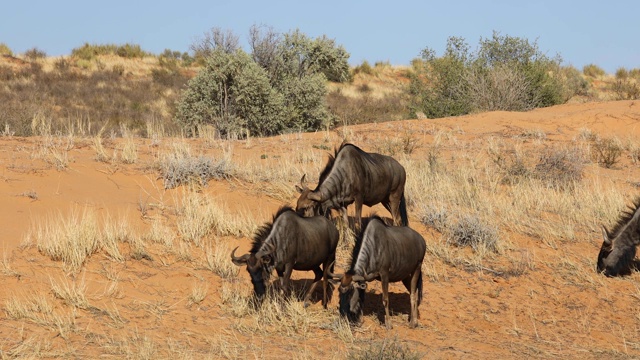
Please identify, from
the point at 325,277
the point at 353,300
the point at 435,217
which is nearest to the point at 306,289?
the point at 325,277

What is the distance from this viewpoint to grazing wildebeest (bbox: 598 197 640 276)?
12484 millimetres

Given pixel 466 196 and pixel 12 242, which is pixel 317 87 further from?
pixel 12 242

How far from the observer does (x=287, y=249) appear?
30.8 feet

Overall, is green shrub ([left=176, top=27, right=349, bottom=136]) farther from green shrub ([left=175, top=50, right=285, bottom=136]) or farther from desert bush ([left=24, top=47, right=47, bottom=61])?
desert bush ([left=24, top=47, right=47, bottom=61])

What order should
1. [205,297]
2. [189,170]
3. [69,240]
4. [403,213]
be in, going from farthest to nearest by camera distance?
[189,170]
[403,213]
[69,240]
[205,297]

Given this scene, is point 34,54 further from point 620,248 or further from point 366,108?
point 620,248

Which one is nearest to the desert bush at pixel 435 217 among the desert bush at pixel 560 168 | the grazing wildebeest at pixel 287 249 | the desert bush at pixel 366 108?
the grazing wildebeest at pixel 287 249

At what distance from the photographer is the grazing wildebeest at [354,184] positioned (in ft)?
37.1

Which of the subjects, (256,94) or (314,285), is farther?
(256,94)

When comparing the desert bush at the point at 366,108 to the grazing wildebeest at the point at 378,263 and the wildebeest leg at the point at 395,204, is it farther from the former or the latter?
the grazing wildebeest at the point at 378,263

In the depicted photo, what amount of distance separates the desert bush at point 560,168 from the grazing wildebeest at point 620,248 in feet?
12.5

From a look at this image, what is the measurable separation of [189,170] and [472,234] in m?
5.06

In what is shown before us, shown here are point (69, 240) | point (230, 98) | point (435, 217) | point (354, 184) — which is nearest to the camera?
point (69, 240)

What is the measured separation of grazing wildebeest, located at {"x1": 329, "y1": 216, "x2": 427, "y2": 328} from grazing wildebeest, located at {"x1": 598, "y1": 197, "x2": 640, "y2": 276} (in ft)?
14.0
